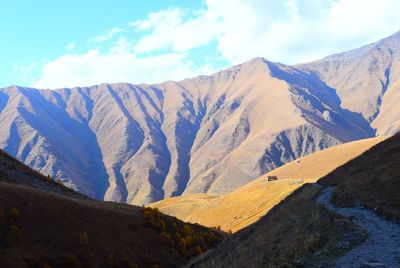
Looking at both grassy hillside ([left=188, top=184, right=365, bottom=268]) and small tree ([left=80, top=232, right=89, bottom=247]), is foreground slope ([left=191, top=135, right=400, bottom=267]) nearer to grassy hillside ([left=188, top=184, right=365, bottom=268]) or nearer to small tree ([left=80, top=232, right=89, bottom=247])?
grassy hillside ([left=188, top=184, right=365, bottom=268])

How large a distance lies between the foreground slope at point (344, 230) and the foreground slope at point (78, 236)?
1356 cm

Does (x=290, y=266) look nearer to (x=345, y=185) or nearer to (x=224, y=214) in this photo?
(x=345, y=185)

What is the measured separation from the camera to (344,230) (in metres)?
21.4

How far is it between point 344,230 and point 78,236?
26.7 m

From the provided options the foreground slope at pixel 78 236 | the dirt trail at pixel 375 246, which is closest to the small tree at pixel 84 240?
the foreground slope at pixel 78 236

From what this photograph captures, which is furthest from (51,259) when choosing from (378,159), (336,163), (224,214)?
(336,163)

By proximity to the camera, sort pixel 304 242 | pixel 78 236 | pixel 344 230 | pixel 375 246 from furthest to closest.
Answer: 1. pixel 78 236
2. pixel 344 230
3. pixel 304 242
4. pixel 375 246

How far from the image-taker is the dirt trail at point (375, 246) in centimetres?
1642

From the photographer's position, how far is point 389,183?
3191cm

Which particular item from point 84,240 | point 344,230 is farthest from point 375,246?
point 84,240

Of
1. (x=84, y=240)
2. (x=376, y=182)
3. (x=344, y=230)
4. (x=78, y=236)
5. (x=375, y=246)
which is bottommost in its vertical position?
(x=375, y=246)

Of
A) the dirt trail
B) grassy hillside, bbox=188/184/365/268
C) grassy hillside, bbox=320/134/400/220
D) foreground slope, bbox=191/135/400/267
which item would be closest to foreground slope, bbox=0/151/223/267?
foreground slope, bbox=191/135/400/267

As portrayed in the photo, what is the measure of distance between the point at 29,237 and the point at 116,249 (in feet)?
26.1

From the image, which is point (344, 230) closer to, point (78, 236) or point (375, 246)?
point (375, 246)
